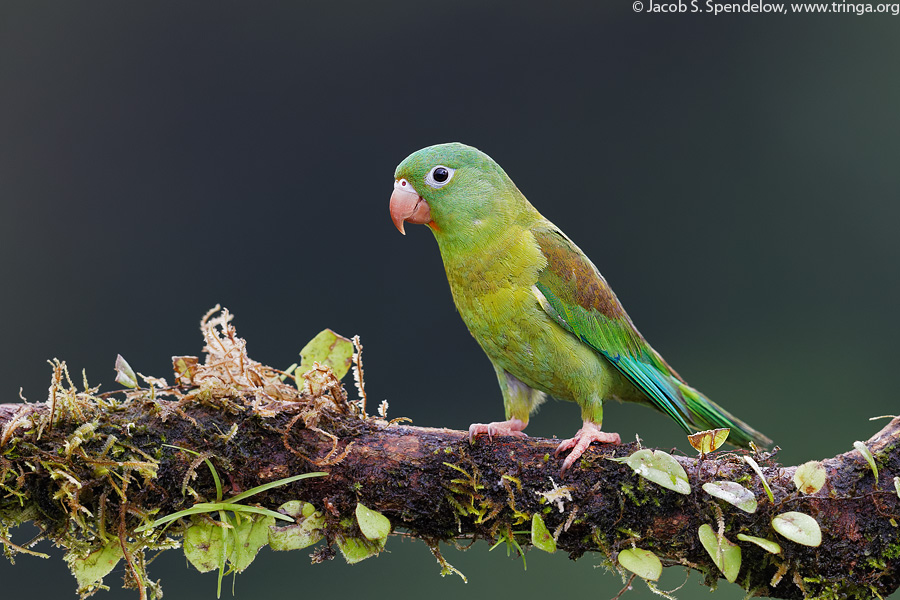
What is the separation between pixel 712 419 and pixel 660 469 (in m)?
1.04

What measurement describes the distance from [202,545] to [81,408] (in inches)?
20.4

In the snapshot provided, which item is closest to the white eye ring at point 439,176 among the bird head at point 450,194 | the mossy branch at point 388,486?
the bird head at point 450,194

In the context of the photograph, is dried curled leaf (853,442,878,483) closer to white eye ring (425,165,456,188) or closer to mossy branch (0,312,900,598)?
mossy branch (0,312,900,598)

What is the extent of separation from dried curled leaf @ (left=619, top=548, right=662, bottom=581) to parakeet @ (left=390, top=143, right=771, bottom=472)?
0.65 m

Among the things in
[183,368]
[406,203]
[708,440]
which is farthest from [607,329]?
[183,368]

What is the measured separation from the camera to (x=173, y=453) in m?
2.18

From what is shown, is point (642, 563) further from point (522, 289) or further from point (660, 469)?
point (522, 289)

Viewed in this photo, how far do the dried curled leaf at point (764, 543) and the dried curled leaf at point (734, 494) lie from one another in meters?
0.07

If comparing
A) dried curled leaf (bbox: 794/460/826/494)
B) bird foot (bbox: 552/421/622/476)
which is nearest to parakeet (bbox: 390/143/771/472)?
bird foot (bbox: 552/421/622/476)

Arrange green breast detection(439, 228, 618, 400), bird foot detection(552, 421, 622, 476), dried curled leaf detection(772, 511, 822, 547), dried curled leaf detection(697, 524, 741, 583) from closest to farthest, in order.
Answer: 1. dried curled leaf detection(772, 511, 822, 547)
2. dried curled leaf detection(697, 524, 741, 583)
3. bird foot detection(552, 421, 622, 476)
4. green breast detection(439, 228, 618, 400)

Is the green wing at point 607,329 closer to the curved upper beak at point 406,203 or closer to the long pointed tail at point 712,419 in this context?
the long pointed tail at point 712,419

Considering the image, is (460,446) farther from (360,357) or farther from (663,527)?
(663,527)

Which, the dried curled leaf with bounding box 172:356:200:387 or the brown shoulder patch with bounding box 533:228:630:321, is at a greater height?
the brown shoulder patch with bounding box 533:228:630:321

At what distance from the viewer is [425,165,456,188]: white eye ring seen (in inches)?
113
